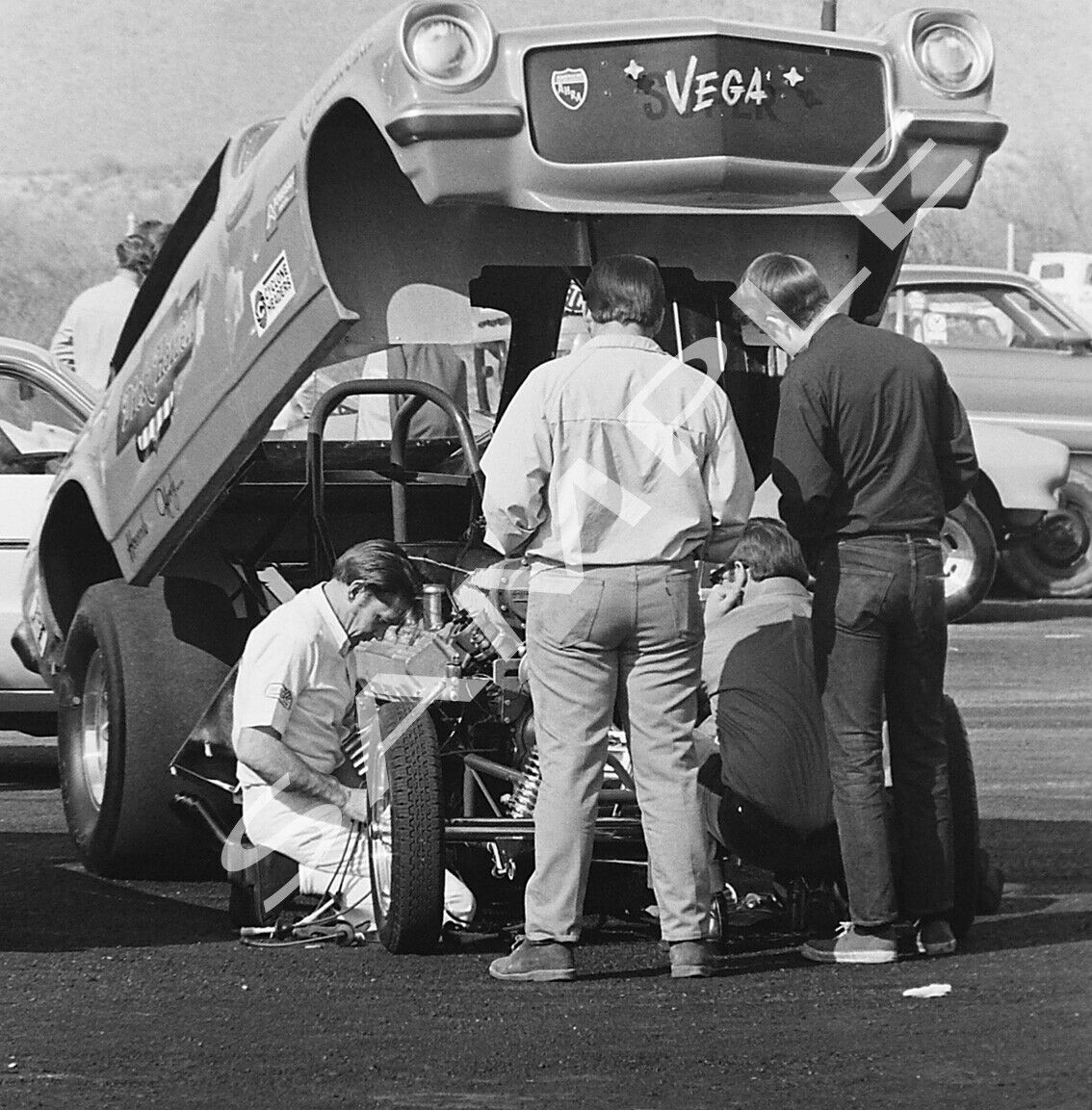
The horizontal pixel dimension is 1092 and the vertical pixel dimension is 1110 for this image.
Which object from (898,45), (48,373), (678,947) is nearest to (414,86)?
(898,45)

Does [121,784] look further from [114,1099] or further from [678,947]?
[114,1099]

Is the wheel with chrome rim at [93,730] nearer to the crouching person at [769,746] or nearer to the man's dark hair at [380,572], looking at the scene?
the man's dark hair at [380,572]

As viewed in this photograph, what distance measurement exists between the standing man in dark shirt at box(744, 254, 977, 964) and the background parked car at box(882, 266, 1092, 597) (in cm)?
939

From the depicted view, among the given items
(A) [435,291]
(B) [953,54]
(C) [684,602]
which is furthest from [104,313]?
(C) [684,602]

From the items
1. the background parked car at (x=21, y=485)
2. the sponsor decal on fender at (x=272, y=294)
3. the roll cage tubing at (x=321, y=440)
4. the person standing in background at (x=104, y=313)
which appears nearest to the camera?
the sponsor decal on fender at (x=272, y=294)

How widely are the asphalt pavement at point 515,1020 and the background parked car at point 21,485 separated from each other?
2.58 meters

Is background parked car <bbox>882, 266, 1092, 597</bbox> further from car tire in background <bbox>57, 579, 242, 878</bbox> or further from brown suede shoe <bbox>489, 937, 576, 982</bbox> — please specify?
brown suede shoe <bbox>489, 937, 576, 982</bbox>

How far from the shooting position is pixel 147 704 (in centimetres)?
767

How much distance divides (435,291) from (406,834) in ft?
5.49

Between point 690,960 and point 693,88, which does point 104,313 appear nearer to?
point 693,88

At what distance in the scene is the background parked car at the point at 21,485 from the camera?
32.1ft

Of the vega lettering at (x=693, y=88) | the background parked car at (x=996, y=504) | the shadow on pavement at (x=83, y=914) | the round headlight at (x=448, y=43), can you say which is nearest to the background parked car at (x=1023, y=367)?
the background parked car at (x=996, y=504)

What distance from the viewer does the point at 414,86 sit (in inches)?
244

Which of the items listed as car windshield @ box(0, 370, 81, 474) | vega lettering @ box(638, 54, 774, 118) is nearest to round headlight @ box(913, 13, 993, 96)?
vega lettering @ box(638, 54, 774, 118)
